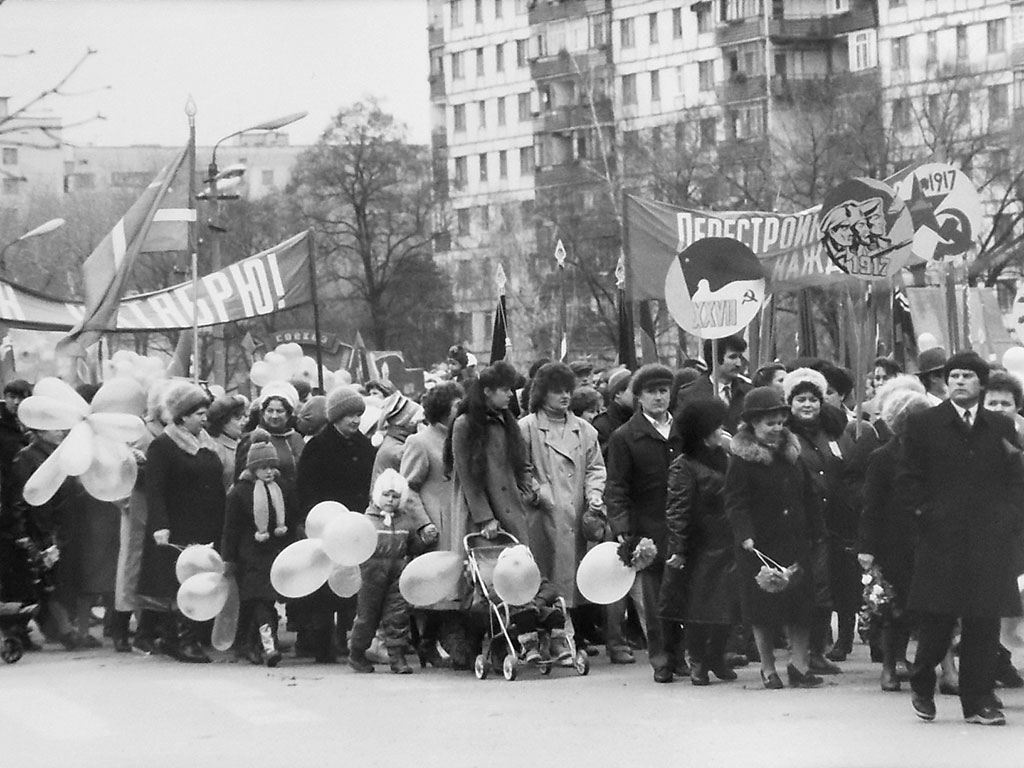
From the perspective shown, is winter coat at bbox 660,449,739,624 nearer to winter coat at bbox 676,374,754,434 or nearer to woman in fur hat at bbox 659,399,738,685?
woman in fur hat at bbox 659,399,738,685

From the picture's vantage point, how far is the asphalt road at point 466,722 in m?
10.3

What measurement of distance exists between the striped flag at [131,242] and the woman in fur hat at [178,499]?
561cm

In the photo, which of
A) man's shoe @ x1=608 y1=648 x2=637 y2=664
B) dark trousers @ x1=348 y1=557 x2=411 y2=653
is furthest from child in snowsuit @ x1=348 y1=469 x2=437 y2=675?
man's shoe @ x1=608 y1=648 x2=637 y2=664

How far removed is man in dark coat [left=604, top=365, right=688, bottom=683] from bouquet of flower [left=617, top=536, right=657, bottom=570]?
0.21 ft

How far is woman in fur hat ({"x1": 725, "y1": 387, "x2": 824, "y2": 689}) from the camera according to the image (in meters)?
12.4

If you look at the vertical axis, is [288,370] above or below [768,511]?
above

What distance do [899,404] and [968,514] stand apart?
5.56 ft

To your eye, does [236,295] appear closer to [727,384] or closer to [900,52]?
[727,384]

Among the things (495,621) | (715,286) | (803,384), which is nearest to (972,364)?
(803,384)

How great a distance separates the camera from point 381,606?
14047mm

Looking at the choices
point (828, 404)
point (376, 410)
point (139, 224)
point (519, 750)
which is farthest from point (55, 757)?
point (139, 224)

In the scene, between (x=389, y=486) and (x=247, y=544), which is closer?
(x=389, y=486)

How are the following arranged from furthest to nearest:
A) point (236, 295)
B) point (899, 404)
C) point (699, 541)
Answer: point (236, 295) → point (699, 541) → point (899, 404)

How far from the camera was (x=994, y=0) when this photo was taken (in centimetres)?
7175
